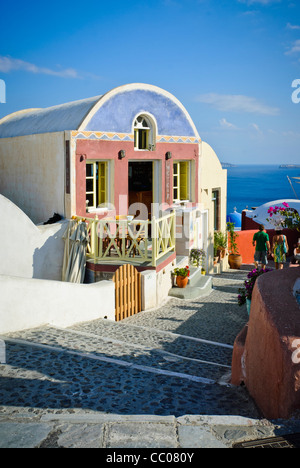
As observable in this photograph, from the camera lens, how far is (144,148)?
15.0m

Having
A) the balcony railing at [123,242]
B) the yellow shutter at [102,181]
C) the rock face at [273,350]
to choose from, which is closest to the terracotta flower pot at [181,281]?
the balcony railing at [123,242]

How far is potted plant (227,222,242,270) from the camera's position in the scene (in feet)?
70.0

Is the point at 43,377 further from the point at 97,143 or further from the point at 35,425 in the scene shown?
the point at 97,143

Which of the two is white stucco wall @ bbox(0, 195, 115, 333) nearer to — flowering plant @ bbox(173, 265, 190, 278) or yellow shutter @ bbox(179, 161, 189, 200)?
flowering plant @ bbox(173, 265, 190, 278)

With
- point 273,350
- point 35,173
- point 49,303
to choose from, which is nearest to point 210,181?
point 35,173

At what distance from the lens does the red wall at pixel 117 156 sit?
42.0 ft

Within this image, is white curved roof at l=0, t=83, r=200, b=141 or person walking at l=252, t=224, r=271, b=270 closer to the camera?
white curved roof at l=0, t=83, r=200, b=141

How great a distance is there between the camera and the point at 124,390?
18.3 feet

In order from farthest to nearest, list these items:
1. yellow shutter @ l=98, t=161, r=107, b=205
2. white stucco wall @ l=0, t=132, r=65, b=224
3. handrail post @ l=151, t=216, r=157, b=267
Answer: yellow shutter @ l=98, t=161, r=107, b=205
white stucco wall @ l=0, t=132, r=65, b=224
handrail post @ l=151, t=216, r=157, b=267

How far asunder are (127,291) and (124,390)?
18.3 ft

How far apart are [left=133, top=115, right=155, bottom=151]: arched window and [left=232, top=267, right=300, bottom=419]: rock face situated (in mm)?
9571

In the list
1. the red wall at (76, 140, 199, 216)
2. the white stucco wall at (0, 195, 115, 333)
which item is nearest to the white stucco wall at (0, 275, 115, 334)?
the white stucco wall at (0, 195, 115, 333)

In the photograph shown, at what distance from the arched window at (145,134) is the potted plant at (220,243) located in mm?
6474

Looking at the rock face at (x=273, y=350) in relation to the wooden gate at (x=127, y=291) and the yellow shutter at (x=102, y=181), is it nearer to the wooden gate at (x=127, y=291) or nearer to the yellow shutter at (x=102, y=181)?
the wooden gate at (x=127, y=291)
